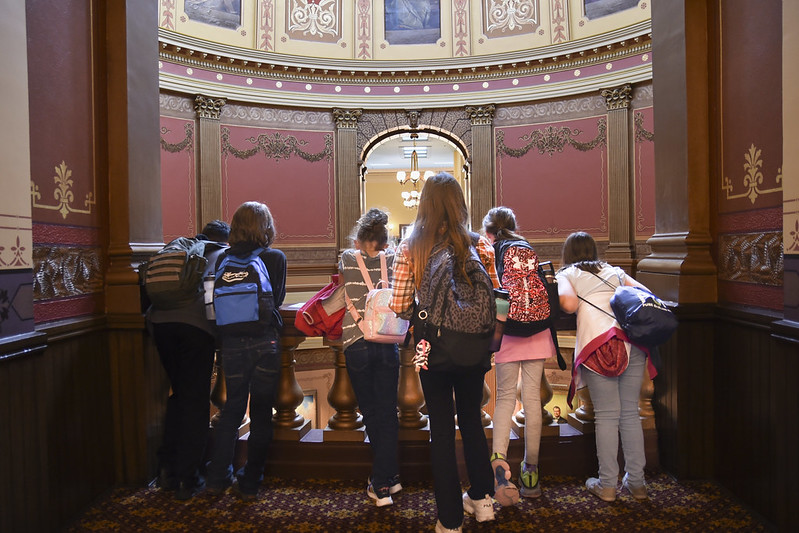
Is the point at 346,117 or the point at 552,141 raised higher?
the point at 346,117

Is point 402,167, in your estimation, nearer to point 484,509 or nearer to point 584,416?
point 584,416

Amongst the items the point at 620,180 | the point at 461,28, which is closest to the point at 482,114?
the point at 461,28

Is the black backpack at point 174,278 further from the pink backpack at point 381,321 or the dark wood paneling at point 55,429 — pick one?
the pink backpack at point 381,321

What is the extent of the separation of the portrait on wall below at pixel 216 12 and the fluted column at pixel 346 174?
8.45ft

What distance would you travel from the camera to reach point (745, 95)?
2771 millimetres

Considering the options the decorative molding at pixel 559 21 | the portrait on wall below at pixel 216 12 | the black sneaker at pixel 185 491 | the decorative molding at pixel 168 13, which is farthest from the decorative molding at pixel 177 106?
the black sneaker at pixel 185 491

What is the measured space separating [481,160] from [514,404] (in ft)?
30.4

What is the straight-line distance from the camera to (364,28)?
11703 millimetres

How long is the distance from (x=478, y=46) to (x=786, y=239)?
33.7 feet

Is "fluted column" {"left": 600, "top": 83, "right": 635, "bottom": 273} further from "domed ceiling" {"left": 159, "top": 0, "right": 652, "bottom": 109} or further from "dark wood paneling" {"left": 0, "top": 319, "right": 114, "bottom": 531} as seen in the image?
"dark wood paneling" {"left": 0, "top": 319, "right": 114, "bottom": 531}

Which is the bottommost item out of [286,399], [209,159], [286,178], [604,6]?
[286,399]

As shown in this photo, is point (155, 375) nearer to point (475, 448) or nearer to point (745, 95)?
point (475, 448)

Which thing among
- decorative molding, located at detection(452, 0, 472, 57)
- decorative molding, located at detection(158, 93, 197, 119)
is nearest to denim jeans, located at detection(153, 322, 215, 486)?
decorative molding, located at detection(158, 93, 197, 119)

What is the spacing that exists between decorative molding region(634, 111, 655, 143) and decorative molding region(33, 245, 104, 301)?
9636 millimetres
